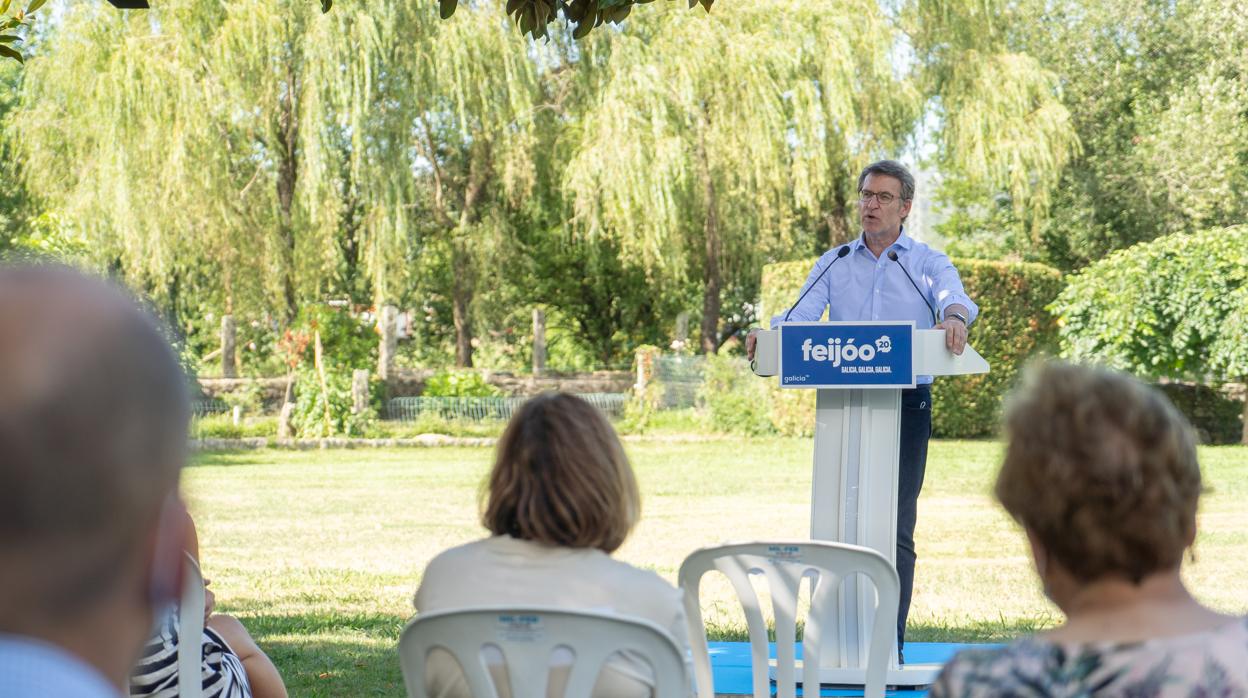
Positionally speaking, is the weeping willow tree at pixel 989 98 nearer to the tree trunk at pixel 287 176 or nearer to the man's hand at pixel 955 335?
the tree trunk at pixel 287 176

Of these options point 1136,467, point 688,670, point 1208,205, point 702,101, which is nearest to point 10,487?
point 1136,467

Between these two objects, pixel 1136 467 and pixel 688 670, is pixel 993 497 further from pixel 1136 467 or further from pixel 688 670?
pixel 688 670

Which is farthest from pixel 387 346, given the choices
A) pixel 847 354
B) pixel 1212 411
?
pixel 847 354

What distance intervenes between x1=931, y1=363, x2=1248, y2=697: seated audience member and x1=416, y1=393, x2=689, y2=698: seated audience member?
0.82 m

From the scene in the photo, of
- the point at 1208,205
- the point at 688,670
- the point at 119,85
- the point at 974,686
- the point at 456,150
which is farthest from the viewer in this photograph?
the point at 1208,205

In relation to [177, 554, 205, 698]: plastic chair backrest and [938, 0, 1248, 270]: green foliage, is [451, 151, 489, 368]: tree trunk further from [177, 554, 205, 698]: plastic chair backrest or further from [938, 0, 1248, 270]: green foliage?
[177, 554, 205, 698]: plastic chair backrest

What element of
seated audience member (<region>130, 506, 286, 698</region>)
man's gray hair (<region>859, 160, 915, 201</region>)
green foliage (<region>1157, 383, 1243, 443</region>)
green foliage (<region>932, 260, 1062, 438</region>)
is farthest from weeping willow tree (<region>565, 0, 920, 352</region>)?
seated audience member (<region>130, 506, 286, 698</region>)

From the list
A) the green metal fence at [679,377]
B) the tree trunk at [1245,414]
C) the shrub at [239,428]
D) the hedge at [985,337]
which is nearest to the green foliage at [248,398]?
the shrub at [239,428]

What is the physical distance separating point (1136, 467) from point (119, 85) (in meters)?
16.1

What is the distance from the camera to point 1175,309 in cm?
1683

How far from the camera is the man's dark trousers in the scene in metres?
4.56

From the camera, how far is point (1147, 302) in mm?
16922

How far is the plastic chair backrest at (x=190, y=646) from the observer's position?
104 inches

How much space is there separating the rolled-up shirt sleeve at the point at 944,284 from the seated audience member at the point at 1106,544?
2.85 metres
